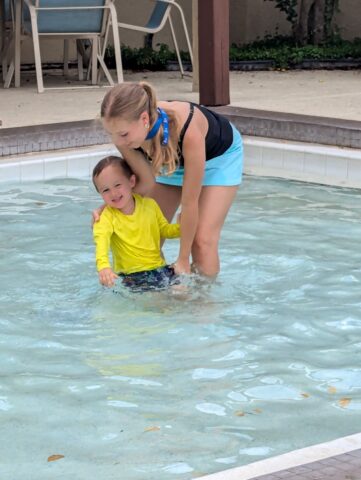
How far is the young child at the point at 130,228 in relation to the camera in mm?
4008

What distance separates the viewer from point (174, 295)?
4207mm

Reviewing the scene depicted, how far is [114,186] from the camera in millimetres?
4000

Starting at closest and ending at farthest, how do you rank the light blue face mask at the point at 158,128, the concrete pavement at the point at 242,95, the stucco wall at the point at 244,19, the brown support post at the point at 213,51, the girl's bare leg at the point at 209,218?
1. the light blue face mask at the point at 158,128
2. the girl's bare leg at the point at 209,218
3. the brown support post at the point at 213,51
4. the concrete pavement at the point at 242,95
5. the stucco wall at the point at 244,19

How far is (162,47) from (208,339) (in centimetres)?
875

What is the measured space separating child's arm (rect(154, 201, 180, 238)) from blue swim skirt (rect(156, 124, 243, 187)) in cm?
15

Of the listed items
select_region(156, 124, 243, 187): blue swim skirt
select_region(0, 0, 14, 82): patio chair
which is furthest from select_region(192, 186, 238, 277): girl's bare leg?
select_region(0, 0, 14, 82): patio chair

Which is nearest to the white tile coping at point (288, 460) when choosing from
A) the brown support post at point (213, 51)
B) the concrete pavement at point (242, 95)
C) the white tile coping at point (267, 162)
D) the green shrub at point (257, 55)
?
the white tile coping at point (267, 162)

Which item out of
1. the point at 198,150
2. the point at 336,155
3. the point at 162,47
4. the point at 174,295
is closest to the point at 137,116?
the point at 198,150

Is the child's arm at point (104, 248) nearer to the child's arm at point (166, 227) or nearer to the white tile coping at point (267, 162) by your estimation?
the child's arm at point (166, 227)

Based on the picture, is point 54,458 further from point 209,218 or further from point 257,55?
point 257,55

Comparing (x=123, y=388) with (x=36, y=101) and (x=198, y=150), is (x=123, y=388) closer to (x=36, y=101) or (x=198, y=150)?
(x=198, y=150)

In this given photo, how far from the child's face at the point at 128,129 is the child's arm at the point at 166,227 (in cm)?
52

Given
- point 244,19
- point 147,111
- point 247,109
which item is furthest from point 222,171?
point 244,19

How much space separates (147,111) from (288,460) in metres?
1.67
